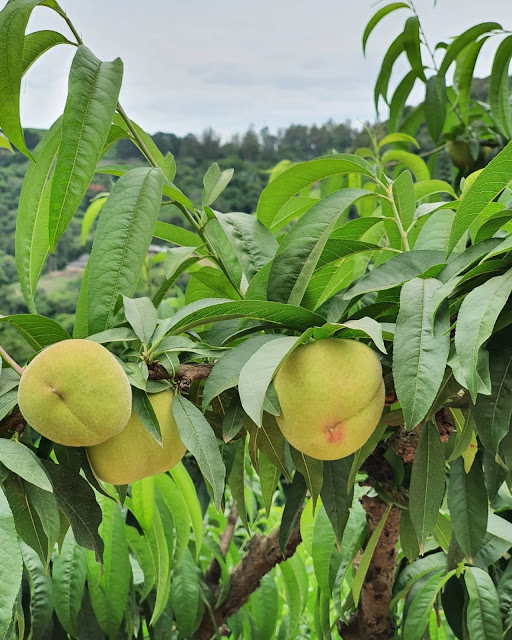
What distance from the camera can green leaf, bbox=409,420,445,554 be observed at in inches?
14.0

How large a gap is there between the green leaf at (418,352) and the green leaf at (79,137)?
15 cm

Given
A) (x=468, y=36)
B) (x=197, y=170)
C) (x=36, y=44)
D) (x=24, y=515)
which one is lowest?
(x=24, y=515)

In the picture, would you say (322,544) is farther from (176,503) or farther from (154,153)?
(154,153)

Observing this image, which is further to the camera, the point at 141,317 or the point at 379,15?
the point at 379,15

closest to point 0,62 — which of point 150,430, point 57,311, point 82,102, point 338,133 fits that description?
point 82,102

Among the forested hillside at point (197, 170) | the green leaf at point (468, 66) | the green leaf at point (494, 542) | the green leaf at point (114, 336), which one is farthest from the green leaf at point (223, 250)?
the forested hillside at point (197, 170)

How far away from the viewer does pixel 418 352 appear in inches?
10.8

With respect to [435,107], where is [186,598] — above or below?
below

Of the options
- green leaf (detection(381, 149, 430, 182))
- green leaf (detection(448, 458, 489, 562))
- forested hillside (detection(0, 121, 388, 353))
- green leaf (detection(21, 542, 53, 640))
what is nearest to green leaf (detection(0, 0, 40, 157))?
green leaf (detection(448, 458, 489, 562))

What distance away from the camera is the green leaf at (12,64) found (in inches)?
12.7

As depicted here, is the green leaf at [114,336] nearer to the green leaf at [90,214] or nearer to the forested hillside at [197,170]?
the green leaf at [90,214]

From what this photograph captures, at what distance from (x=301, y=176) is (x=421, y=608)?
39 centimetres

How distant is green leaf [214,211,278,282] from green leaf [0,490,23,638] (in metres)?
0.18

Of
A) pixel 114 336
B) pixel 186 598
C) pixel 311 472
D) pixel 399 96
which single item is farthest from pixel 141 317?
pixel 399 96
